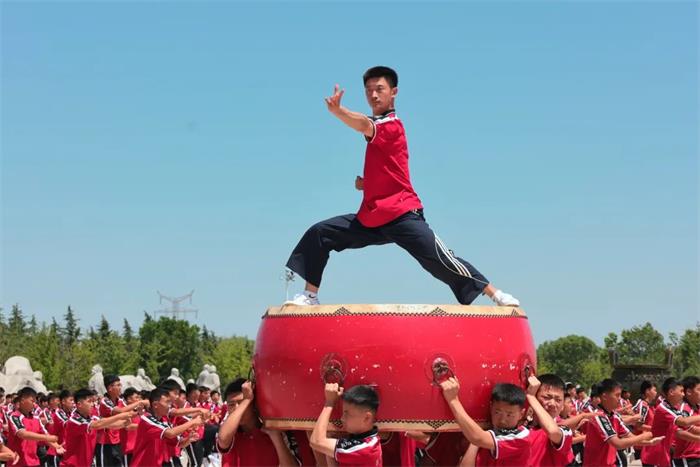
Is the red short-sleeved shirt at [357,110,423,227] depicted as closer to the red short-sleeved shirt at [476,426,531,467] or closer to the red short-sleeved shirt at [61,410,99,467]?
the red short-sleeved shirt at [476,426,531,467]

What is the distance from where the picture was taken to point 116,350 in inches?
2050

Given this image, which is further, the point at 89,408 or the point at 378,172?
the point at 89,408

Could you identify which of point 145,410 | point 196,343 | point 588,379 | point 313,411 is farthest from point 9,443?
point 588,379

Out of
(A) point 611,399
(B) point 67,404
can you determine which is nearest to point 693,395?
(A) point 611,399

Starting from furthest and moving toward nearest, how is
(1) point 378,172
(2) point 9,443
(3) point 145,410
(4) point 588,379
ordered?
(4) point 588,379, (2) point 9,443, (3) point 145,410, (1) point 378,172

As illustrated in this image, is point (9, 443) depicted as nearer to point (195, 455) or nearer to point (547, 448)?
point (195, 455)

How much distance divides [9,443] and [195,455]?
10.1 feet

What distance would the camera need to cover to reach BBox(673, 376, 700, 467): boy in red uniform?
36.0 feet

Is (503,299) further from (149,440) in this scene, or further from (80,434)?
(80,434)

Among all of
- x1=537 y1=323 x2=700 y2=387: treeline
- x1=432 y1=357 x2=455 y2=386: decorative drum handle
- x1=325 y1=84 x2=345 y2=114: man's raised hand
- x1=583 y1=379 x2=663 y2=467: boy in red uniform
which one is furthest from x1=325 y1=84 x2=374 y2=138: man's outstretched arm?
x1=537 y1=323 x2=700 y2=387: treeline

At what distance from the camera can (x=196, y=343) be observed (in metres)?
59.1

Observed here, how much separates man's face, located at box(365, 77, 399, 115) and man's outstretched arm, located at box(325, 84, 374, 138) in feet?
0.62

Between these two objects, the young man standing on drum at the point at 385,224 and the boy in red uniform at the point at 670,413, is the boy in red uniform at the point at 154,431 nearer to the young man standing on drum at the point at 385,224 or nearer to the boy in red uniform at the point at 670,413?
the young man standing on drum at the point at 385,224

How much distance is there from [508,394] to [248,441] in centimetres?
183
